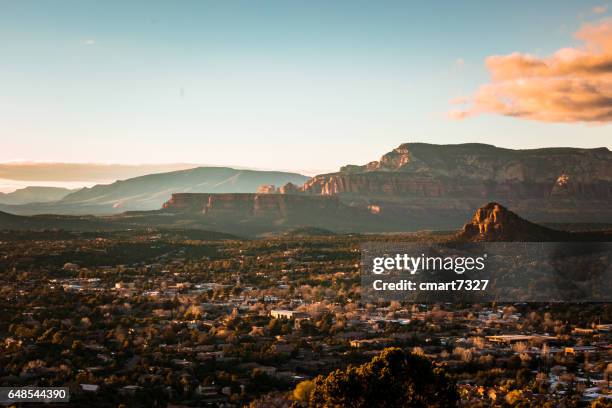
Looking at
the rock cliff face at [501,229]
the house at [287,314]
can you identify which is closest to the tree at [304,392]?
the house at [287,314]

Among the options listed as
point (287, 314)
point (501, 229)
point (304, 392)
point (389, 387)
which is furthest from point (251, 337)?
point (501, 229)

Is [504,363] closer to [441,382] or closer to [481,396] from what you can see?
[481,396]

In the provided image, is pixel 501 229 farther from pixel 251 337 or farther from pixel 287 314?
pixel 251 337

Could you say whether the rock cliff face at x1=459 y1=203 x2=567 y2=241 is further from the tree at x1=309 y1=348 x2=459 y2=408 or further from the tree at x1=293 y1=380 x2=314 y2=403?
the tree at x1=309 y1=348 x2=459 y2=408

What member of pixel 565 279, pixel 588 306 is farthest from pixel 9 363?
pixel 565 279

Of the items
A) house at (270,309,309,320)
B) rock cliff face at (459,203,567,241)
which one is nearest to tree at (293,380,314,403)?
house at (270,309,309,320)

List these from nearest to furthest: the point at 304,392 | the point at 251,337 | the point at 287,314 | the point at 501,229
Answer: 1. the point at 304,392
2. the point at 251,337
3. the point at 287,314
4. the point at 501,229
